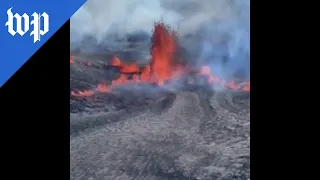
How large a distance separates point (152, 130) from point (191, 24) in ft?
2.35

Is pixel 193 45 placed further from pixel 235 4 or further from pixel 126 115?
pixel 126 115

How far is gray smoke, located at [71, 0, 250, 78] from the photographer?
8.28 feet

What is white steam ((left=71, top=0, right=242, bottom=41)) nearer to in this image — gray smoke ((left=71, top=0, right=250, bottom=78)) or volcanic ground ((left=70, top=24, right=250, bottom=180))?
gray smoke ((left=71, top=0, right=250, bottom=78))

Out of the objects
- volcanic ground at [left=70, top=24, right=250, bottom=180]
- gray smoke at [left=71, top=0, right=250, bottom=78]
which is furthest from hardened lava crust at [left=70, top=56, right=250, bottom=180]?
gray smoke at [left=71, top=0, right=250, bottom=78]

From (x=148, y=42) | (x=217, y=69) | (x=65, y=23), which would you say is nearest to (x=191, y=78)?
(x=217, y=69)

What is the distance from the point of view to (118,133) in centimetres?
257

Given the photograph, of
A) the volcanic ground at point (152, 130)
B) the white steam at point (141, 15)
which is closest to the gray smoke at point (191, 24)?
the white steam at point (141, 15)

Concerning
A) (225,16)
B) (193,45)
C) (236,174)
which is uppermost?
(225,16)

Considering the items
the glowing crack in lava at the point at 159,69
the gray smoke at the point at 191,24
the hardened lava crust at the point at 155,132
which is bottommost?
the hardened lava crust at the point at 155,132

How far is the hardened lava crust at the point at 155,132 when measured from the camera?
2516 mm

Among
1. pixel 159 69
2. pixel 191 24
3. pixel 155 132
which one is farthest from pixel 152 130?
pixel 191 24

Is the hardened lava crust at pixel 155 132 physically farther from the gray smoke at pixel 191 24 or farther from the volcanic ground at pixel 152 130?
the gray smoke at pixel 191 24

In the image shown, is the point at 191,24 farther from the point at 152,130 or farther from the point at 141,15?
the point at 152,130
